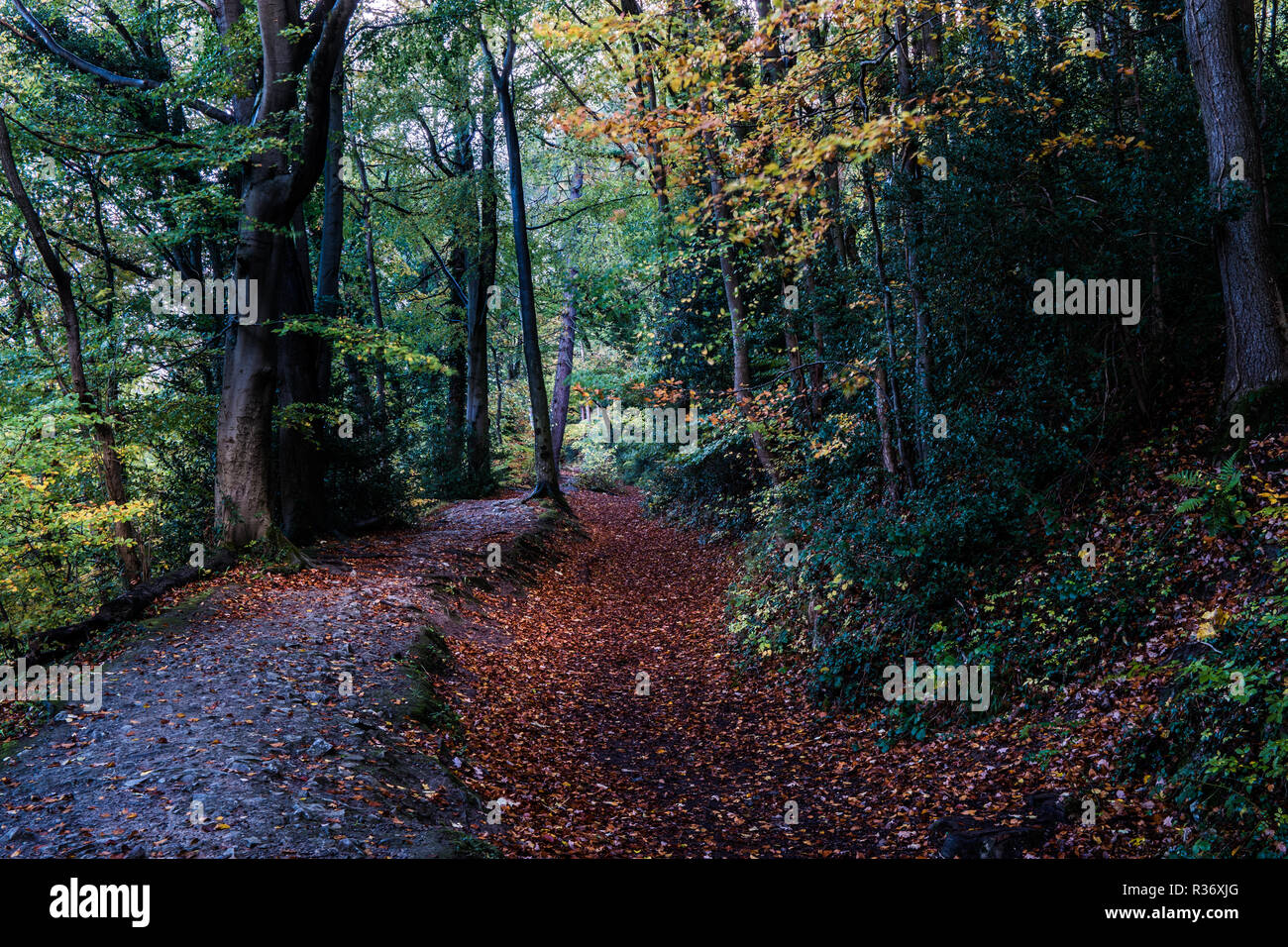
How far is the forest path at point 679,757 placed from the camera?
5355mm

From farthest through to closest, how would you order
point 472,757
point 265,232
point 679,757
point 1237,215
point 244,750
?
1. point 265,232
2. point 679,757
3. point 1237,215
4. point 472,757
5. point 244,750

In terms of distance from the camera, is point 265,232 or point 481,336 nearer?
point 265,232

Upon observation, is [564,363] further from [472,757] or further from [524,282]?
[472,757]

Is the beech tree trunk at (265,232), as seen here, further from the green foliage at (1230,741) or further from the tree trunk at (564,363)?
the tree trunk at (564,363)

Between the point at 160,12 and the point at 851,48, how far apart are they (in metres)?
11.5

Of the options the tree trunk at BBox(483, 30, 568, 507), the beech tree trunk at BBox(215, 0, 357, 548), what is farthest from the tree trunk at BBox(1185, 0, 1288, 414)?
the tree trunk at BBox(483, 30, 568, 507)

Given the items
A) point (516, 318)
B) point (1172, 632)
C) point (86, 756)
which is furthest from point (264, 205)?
point (516, 318)

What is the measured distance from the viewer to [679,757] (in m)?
7.16

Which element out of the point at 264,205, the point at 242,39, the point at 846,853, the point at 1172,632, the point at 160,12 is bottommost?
the point at 846,853

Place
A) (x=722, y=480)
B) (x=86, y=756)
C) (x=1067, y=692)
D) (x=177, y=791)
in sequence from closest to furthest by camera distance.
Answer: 1. (x=177, y=791)
2. (x=86, y=756)
3. (x=1067, y=692)
4. (x=722, y=480)

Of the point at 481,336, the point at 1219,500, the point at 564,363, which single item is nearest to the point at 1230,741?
the point at 1219,500

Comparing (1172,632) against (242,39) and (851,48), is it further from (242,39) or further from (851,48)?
(242,39)

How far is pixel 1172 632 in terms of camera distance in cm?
541
